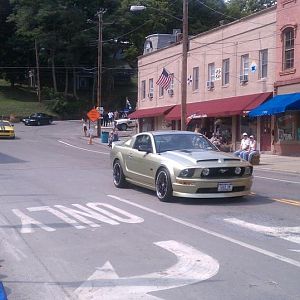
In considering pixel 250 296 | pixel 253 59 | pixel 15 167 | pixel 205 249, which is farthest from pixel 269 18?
pixel 250 296

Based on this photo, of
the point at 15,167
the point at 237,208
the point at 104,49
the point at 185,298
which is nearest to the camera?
the point at 185,298

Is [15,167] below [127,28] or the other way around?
below

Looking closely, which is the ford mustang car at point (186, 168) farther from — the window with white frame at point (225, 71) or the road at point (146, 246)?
the window with white frame at point (225, 71)

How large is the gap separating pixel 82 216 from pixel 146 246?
9.47 feet

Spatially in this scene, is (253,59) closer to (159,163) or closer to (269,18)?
(269,18)

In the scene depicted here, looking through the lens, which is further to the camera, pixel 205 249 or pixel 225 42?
pixel 225 42

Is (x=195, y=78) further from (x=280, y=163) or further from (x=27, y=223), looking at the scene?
(x=27, y=223)

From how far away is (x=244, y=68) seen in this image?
1313 inches

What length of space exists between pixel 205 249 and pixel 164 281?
161 centimetres

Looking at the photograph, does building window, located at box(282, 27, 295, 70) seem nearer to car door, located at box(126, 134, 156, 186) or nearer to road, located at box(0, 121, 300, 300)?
road, located at box(0, 121, 300, 300)

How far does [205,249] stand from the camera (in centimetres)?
784

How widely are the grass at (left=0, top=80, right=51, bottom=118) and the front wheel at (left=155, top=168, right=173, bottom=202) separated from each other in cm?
6225

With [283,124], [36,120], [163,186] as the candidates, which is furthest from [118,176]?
[36,120]

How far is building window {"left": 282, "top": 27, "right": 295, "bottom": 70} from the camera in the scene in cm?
2897
